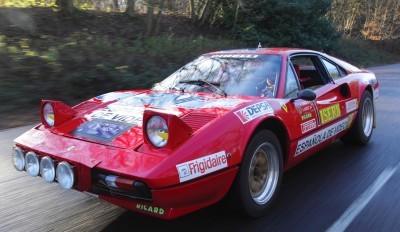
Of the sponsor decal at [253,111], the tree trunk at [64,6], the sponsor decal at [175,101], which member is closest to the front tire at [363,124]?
the sponsor decal at [253,111]

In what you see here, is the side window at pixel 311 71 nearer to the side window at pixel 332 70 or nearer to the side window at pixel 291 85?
the side window at pixel 332 70

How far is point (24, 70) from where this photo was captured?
878 cm

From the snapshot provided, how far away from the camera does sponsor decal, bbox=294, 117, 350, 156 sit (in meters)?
3.94

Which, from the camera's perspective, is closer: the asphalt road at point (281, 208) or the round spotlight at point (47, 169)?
the round spotlight at point (47, 169)

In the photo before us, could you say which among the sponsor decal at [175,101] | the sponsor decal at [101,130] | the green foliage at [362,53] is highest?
the sponsor decal at [175,101]

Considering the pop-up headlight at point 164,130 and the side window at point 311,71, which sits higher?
the side window at point 311,71

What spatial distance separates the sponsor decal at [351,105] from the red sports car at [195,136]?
0.29ft

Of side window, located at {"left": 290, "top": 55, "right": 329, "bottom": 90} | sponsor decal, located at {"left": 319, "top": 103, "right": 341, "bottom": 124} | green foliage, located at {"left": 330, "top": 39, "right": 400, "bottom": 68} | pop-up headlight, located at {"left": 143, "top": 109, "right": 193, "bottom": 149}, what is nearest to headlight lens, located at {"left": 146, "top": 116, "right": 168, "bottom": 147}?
pop-up headlight, located at {"left": 143, "top": 109, "right": 193, "bottom": 149}

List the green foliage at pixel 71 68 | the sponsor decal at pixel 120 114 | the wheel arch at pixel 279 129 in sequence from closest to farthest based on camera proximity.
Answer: the sponsor decal at pixel 120 114
the wheel arch at pixel 279 129
the green foliage at pixel 71 68

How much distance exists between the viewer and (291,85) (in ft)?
13.7

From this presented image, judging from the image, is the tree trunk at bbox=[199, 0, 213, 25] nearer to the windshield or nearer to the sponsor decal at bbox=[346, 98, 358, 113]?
the sponsor decal at bbox=[346, 98, 358, 113]

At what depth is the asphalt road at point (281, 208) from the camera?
324 centimetres

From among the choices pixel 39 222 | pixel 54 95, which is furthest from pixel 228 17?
pixel 39 222

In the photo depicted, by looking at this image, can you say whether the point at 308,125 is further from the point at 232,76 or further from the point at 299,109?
the point at 232,76
